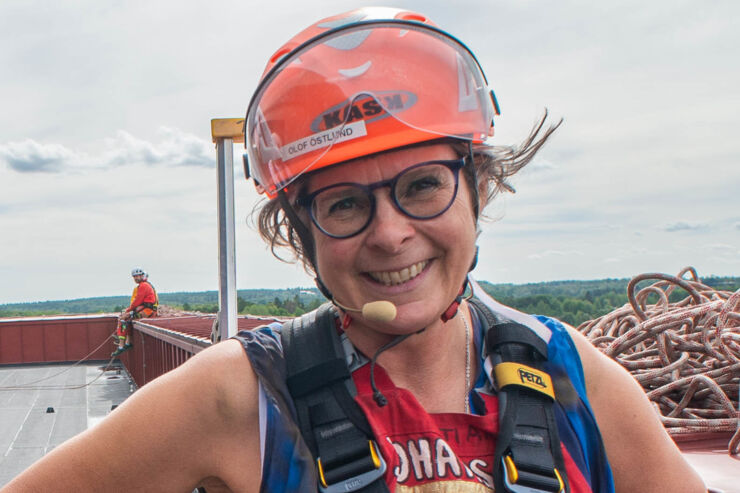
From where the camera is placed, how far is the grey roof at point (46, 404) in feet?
31.6

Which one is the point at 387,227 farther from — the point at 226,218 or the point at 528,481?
the point at 226,218

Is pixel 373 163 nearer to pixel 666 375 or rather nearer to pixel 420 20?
pixel 420 20

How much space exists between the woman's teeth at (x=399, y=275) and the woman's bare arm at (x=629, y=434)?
1.44ft

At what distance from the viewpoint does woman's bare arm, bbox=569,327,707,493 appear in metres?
1.48

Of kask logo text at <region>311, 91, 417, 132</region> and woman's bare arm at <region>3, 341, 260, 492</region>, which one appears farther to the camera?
kask logo text at <region>311, 91, 417, 132</region>

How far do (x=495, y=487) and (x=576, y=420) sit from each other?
0.79 feet

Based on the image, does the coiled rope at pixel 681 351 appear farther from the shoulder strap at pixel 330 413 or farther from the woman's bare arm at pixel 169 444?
the woman's bare arm at pixel 169 444

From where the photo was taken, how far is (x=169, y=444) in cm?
131

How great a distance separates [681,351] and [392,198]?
182 cm

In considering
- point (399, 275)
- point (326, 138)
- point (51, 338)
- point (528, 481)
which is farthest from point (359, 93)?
point (51, 338)

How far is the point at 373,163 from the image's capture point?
54.4 inches

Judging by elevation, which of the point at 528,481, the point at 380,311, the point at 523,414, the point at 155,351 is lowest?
the point at 155,351

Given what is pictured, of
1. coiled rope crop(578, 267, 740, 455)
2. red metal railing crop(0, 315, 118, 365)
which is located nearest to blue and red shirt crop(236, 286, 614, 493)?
coiled rope crop(578, 267, 740, 455)

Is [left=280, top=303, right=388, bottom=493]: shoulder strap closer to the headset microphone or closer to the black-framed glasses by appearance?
the headset microphone
